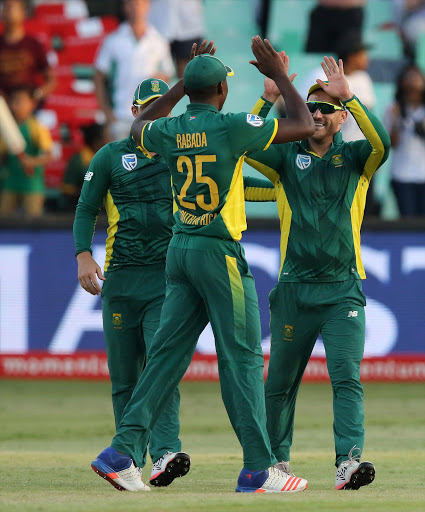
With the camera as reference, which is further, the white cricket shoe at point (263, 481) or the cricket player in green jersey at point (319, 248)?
the cricket player in green jersey at point (319, 248)

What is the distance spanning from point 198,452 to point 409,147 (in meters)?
6.43

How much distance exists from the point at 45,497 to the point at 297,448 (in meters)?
3.48

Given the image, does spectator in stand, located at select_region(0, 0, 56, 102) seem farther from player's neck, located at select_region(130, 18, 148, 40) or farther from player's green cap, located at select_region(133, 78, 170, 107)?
player's green cap, located at select_region(133, 78, 170, 107)

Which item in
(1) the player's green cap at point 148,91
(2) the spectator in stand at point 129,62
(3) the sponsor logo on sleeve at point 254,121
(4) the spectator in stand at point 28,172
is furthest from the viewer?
(2) the spectator in stand at point 129,62

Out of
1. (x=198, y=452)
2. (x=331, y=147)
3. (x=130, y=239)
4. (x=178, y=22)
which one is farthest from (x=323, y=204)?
(x=178, y=22)

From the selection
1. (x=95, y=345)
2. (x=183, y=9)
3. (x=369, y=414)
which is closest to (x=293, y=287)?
(x=369, y=414)

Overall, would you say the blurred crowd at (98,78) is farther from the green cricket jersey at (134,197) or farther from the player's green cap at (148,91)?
the player's green cap at (148,91)

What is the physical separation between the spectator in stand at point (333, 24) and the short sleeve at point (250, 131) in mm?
9294

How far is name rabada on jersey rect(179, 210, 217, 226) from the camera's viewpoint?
5.95 m

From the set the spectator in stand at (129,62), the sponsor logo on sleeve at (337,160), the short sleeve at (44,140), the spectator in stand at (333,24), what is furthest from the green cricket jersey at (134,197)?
the spectator in stand at (333,24)

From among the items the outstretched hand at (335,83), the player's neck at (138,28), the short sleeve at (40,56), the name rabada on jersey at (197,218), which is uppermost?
the outstretched hand at (335,83)

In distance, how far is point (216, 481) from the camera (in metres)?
6.82

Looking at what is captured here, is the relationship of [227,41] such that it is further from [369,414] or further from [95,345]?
[369,414]

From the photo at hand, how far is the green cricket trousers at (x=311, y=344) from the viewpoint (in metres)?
6.52
